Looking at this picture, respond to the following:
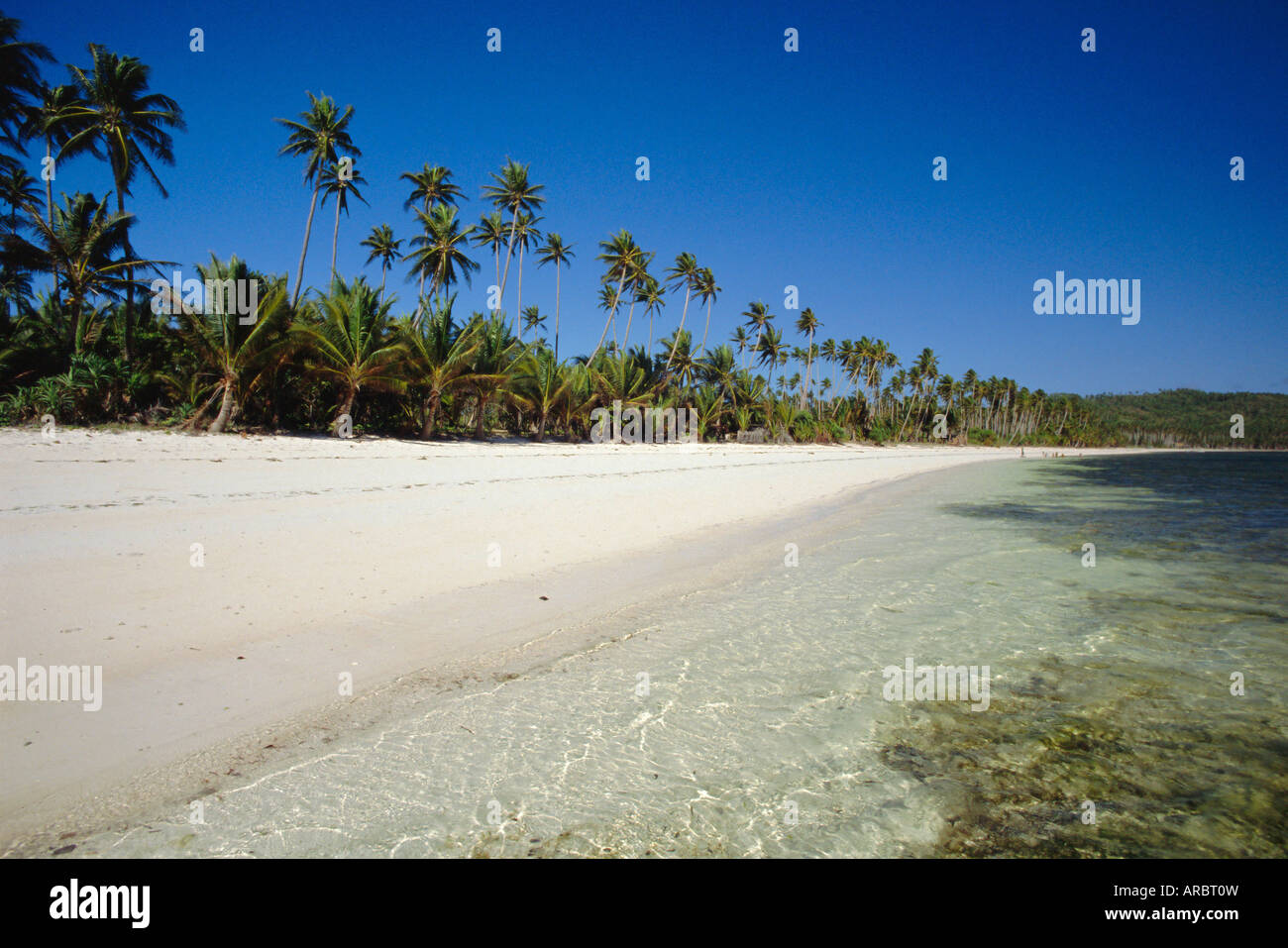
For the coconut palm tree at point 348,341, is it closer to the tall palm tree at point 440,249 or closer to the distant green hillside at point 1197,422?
the tall palm tree at point 440,249

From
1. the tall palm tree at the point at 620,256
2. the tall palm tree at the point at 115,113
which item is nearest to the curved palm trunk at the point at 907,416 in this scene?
the tall palm tree at the point at 620,256

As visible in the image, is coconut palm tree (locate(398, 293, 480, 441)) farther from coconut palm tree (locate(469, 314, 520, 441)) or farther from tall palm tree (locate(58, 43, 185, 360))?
tall palm tree (locate(58, 43, 185, 360))

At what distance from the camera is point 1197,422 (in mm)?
163375

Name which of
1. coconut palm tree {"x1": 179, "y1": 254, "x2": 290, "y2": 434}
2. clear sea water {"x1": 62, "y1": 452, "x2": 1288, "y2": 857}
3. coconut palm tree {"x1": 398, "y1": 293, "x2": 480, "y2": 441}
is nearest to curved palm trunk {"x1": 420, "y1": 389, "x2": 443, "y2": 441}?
coconut palm tree {"x1": 398, "y1": 293, "x2": 480, "y2": 441}

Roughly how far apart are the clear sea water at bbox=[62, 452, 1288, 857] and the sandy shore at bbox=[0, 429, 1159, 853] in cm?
55

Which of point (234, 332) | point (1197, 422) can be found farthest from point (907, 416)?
point (1197, 422)

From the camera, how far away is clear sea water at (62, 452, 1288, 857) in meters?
2.55

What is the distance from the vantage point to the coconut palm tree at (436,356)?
2323 cm

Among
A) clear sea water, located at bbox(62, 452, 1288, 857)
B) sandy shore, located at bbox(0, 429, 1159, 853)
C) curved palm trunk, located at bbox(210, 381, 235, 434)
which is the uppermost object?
curved palm trunk, located at bbox(210, 381, 235, 434)

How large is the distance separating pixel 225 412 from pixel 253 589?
16351 millimetres

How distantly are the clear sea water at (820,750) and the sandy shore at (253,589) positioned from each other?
0.55 metres
